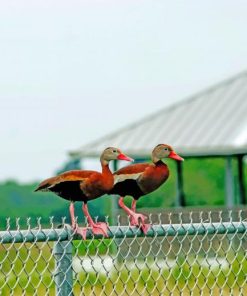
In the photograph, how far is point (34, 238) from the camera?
22.4 ft

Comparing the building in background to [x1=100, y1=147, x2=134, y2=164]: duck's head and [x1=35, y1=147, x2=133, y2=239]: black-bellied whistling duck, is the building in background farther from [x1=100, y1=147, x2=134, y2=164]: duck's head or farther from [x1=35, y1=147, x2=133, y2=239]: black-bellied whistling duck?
[x1=35, y1=147, x2=133, y2=239]: black-bellied whistling duck

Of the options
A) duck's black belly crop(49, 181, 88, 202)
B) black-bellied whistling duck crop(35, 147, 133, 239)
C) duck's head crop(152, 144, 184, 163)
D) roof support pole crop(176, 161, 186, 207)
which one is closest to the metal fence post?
black-bellied whistling duck crop(35, 147, 133, 239)

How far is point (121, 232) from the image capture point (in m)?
7.19

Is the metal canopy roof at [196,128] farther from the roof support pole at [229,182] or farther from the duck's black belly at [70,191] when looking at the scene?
the duck's black belly at [70,191]

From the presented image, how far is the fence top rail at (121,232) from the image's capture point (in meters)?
6.77

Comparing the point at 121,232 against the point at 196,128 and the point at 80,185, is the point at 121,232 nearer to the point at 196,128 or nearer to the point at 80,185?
the point at 80,185

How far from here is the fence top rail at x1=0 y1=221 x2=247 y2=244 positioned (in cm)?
677

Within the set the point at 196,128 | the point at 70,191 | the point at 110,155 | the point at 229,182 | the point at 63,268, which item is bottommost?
the point at 229,182

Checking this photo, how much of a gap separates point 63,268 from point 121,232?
36cm

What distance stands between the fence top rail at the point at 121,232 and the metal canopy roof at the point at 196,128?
15.9m

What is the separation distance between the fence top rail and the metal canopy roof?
1590 cm

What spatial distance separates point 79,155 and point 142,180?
17610mm

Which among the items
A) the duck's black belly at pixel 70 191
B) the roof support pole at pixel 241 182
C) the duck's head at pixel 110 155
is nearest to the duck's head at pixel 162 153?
the duck's head at pixel 110 155

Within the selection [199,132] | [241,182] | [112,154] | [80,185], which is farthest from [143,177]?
[199,132]
